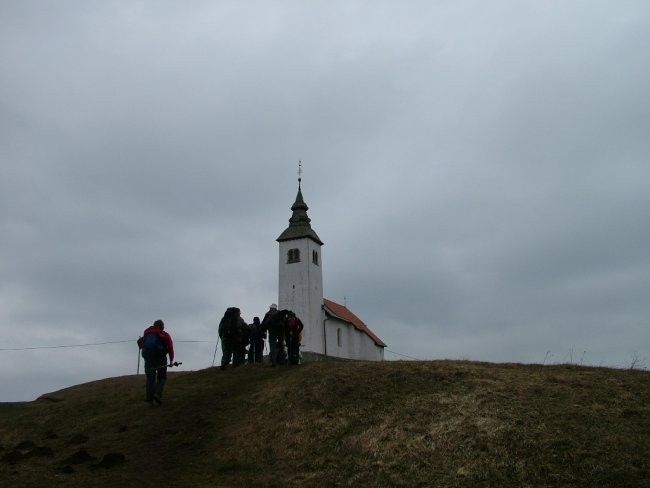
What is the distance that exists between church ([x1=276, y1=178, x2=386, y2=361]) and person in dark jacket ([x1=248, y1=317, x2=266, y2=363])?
59.9 ft

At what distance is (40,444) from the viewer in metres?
17.9

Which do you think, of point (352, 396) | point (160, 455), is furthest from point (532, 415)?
point (160, 455)

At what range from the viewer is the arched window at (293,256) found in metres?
49.5

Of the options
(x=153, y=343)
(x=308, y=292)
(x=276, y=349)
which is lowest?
(x=153, y=343)

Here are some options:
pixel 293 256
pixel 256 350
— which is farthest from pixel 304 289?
pixel 256 350

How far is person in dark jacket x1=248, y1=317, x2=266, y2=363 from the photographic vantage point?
26266 mm

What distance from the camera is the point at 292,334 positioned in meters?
24.7

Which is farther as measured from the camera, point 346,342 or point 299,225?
point 346,342

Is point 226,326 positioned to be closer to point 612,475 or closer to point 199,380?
point 199,380

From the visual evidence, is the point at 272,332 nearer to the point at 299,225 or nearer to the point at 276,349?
the point at 276,349

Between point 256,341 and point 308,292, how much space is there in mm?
21763

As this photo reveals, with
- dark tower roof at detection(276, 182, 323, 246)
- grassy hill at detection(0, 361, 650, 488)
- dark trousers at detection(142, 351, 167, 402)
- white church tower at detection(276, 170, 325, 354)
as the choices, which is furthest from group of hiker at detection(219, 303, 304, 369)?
dark tower roof at detection(276, 182, 323, 246)

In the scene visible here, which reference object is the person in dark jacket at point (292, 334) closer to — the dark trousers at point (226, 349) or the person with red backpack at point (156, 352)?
the dark trousers at point (226, 349)

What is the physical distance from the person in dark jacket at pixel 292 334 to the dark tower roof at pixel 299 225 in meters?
25.3
